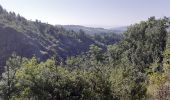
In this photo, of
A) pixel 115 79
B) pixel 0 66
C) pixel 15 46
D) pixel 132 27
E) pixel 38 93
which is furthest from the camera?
pixel 15 46

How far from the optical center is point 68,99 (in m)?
31.3

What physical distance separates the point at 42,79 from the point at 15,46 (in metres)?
165

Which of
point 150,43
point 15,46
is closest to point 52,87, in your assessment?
point 150,43

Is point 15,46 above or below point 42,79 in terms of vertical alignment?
below

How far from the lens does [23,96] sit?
3216 centimetres

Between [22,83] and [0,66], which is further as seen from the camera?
[0,66]

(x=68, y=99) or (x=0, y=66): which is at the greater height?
(x=68, y=99)

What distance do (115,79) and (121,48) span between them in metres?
57.2

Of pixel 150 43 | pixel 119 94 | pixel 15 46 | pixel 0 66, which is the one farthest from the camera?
pixel 15 46

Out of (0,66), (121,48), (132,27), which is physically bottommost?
(0,66)

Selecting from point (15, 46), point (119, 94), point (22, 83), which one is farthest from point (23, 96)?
point (15, 46)

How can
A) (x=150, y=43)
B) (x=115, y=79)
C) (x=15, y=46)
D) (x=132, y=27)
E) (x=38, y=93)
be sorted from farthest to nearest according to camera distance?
1. (x=15, y=46)
2. (x=132, y=27)
3. (x=150, y=43)
4. (x=115, y=79)
5. (x=38, y=93)

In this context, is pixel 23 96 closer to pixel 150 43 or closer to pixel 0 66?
pixel 150 43

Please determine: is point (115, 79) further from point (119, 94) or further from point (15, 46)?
point (15, 46)
